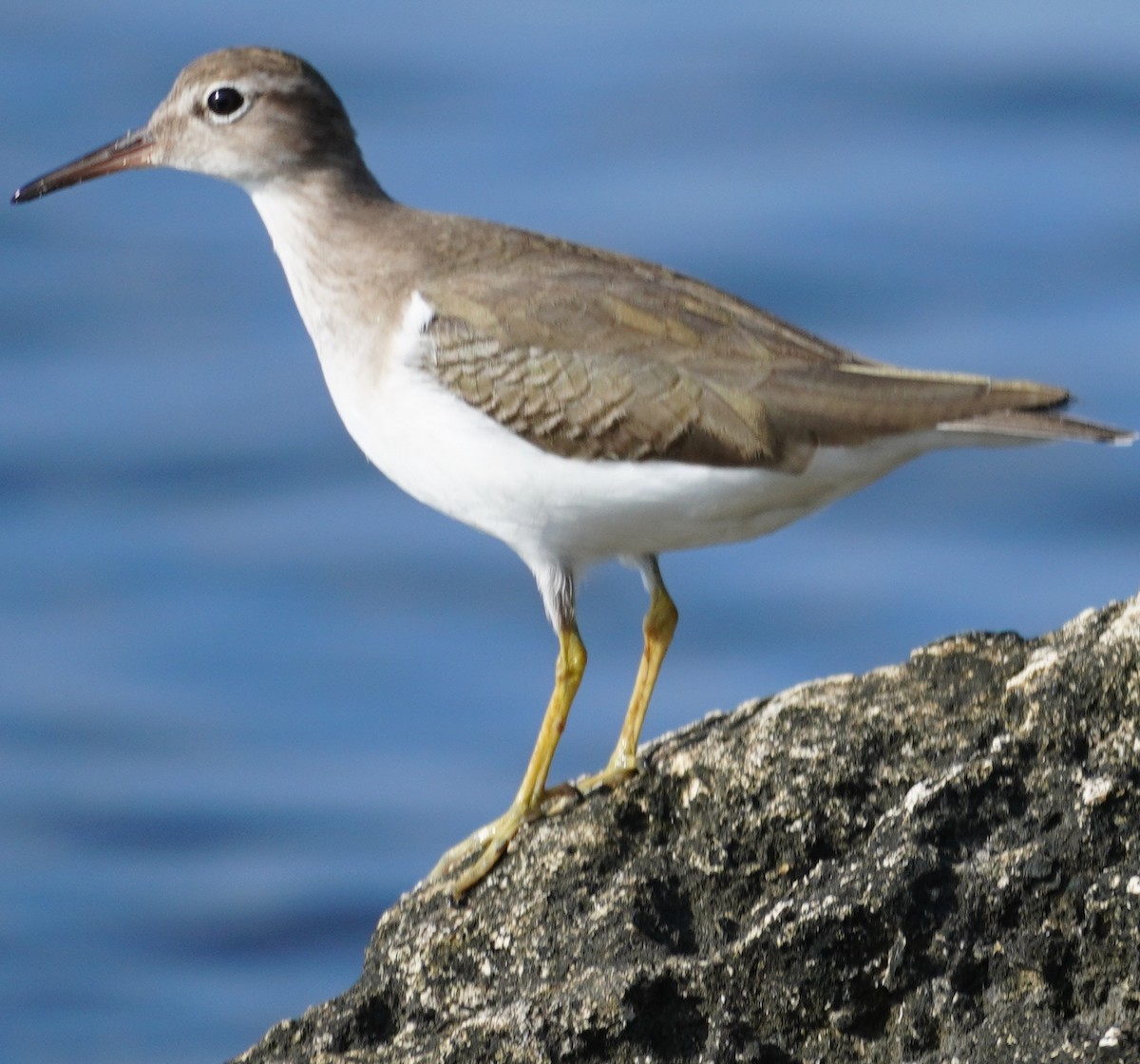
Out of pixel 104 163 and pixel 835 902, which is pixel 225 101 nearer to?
pixel 104 163

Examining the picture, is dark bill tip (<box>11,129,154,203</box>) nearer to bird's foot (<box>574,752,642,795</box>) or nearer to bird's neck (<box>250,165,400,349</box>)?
bird's neck (<box>250,165,400,349</box>)

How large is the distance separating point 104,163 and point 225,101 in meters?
0.79

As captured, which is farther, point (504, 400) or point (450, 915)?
point (504, 400)

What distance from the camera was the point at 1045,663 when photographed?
206 inches

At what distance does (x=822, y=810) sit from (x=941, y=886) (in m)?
0.57

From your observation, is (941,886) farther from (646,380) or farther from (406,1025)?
(646,380)

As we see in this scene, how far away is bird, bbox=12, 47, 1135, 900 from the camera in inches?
237

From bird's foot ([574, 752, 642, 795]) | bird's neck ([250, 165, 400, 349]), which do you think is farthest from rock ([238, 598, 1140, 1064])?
bird's neck ([250, 165, 400, 349])

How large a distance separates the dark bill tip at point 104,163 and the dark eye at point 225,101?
1.30ft

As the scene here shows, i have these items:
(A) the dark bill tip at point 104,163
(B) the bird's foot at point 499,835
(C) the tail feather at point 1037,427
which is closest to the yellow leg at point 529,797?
(B) the bird's foot at point 499,835

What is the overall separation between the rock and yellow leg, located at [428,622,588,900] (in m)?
0.16

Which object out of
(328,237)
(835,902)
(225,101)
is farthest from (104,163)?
(835,902)

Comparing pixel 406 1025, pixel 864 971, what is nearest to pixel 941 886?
pixel 864 971

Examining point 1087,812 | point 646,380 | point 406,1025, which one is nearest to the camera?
point 1087,812
